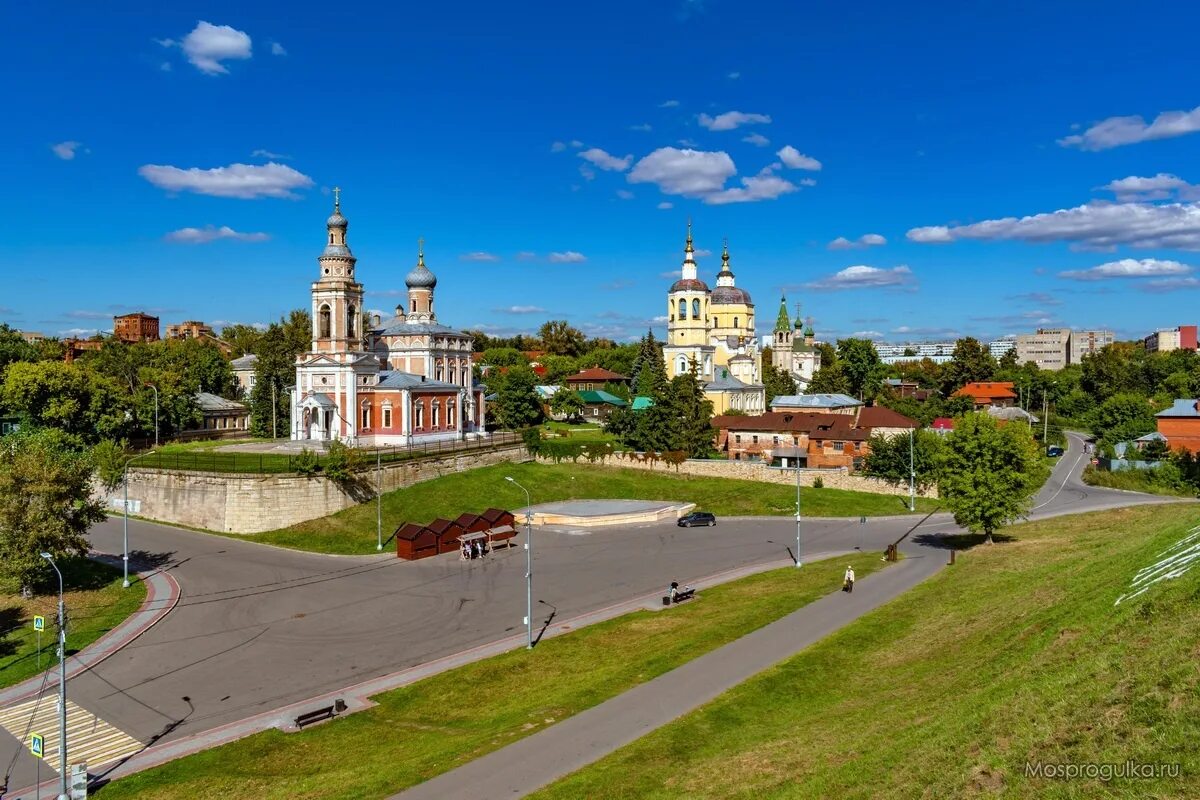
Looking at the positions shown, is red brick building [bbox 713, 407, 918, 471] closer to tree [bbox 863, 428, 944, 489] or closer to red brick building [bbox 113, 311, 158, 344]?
tree [bbox 863, 428, 944, 489]

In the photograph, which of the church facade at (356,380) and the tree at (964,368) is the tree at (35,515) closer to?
the church facade at (356,380)

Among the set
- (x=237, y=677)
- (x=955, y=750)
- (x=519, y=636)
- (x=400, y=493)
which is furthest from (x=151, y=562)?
(x=955, y=750)

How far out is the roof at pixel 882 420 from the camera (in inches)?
2704

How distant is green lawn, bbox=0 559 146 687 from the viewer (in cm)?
2936

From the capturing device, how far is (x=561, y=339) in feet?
553

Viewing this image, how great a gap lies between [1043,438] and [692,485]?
49.2 m

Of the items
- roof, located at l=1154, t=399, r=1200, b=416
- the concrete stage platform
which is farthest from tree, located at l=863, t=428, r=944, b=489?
roof, located at l=1154, t=399, r=1200, b=416

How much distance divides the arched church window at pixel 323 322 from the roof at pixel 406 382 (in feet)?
18.7

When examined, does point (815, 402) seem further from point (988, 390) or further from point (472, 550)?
point (472, 550)

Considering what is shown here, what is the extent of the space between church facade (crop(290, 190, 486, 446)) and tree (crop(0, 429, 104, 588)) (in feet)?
76.0

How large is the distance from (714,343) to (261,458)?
57.5 metres

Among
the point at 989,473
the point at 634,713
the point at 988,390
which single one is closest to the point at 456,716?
the point at 634,713

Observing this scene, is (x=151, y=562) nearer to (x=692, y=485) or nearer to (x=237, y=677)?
(x=237, y=677)

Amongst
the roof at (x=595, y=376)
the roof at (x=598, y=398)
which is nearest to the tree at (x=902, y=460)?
the roof at (x=598, y=398)
